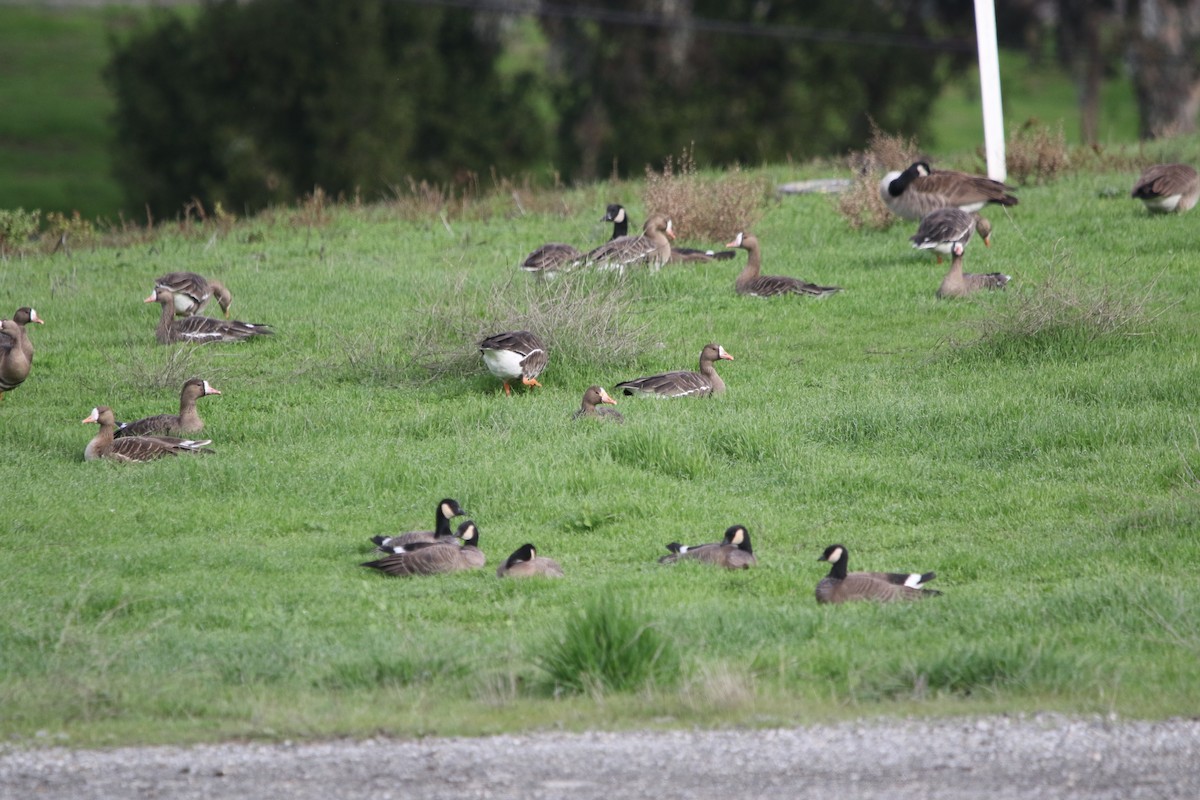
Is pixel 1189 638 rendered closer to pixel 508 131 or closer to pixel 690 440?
pixel 690 440

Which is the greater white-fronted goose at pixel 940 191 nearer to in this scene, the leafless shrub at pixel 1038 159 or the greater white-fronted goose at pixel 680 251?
the greater white-fronted goose at pixel 680 251

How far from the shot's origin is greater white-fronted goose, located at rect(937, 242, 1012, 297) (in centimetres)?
1605

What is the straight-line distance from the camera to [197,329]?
620 inches

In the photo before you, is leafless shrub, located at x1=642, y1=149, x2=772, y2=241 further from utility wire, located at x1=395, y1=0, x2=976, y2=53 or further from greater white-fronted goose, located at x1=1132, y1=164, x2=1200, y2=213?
utility wire, located at x1=395, y1=0, x2=976, y2=53

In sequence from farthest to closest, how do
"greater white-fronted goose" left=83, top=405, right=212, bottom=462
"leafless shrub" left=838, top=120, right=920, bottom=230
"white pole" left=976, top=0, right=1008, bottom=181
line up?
1. "white pole" left=976, top=0, right=1008, bottom=181
2. "leafless shrub" left=838, top=120, right=920, bottom=230
3. "greater white-fronted goose" left=83, top=405, right=212, bottom=462

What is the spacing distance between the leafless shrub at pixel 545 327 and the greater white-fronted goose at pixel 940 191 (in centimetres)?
546

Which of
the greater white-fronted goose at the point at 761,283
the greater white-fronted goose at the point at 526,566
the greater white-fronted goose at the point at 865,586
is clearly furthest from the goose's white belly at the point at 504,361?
the greater white-fronted goose at the point at 865,586

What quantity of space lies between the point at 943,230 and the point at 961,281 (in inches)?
43.4

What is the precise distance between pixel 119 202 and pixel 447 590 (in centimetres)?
4530

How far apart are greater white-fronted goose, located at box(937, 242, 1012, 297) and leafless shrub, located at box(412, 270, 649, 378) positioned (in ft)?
11.8

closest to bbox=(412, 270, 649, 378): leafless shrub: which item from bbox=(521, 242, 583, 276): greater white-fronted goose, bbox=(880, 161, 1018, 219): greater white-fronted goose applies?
bbox=(521, 242, 583, 276): greater white-fronted goose

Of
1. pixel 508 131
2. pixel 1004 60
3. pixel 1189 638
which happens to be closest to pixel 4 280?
pixel 1189 638

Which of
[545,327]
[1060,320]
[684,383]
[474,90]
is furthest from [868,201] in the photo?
[474,90]

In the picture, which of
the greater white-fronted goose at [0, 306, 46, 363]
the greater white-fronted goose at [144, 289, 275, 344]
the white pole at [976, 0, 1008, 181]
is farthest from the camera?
the white pole at [976, 0, 1008, 181]
